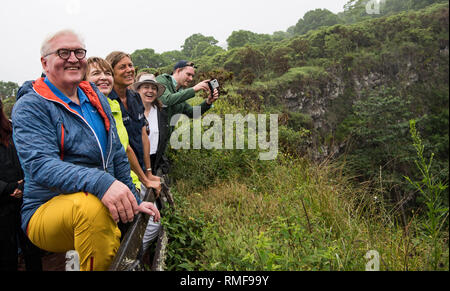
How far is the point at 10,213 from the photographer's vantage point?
203 centimetres

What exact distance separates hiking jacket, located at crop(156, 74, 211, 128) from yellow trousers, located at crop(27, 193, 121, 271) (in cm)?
213

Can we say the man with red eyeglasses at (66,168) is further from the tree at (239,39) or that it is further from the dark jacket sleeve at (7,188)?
the tree at (239,39)

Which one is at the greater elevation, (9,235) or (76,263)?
(76,263)

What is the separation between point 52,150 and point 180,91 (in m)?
2.22

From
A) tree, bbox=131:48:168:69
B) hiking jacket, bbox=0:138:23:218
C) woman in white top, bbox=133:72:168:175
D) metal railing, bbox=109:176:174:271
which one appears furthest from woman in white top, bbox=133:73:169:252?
tree, bbox=131:48:168:69

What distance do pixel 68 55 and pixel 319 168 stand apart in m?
3.56

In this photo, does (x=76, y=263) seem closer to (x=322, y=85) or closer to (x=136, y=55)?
(x=322, y=85)

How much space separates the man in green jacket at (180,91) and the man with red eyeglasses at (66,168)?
5.68ft

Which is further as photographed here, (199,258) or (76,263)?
(199,258)

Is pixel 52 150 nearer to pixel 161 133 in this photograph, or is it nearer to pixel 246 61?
pixel 161 133

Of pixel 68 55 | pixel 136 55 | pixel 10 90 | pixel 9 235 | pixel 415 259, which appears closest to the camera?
pixel 68 55

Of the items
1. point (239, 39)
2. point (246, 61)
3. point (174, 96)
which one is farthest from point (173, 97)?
point (239, 39)

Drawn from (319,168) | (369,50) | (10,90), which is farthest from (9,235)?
(369,50)

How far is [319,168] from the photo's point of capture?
13.2 ft
